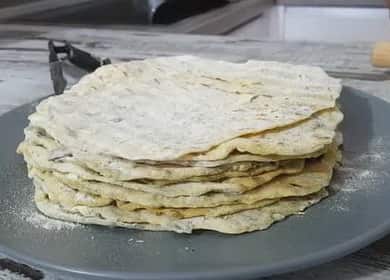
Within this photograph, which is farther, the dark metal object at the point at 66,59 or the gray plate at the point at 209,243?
the dark metal object at the point at 66,59

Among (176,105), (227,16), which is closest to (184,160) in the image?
(176,105)

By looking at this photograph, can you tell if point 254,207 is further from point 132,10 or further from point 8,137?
point 132,10

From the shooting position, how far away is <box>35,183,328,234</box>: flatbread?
20.3 inches

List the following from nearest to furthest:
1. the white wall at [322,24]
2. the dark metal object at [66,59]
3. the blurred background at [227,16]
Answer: the dark metal object at [66,59] < the blurred background at [227,16] < the white wall at [322,24]

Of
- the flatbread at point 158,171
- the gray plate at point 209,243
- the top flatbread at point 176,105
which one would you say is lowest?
the gray plate at point 209,243

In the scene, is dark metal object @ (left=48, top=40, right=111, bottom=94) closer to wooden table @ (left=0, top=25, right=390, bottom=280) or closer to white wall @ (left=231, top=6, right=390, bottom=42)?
wooden table @ (left=0, top=25, right=390, bottom=280)

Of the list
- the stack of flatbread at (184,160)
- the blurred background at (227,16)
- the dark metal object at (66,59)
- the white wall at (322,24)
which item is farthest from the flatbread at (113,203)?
the white wall at (322,24)

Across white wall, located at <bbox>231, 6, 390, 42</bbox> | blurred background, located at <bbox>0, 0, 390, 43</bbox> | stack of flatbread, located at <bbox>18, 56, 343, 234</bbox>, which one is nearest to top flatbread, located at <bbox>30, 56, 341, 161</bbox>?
stack of flatbread, located at <bbox>18, 56, 343, 234</bbox>

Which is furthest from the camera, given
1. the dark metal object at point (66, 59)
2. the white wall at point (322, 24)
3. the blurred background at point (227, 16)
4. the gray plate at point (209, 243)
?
the white wall at point (322, 24)

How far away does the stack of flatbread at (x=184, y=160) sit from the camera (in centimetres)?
52

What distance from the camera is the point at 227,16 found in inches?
80.0

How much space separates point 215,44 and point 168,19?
51 cm

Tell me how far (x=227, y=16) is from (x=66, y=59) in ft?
3.12

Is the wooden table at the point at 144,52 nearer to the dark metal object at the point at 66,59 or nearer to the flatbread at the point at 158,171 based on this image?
the dark metal object at the point at 66,59
